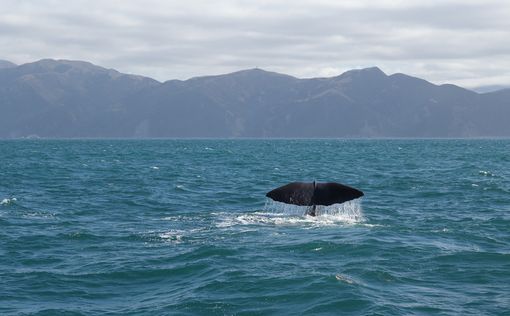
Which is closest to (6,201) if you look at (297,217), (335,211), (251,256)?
(297,217)

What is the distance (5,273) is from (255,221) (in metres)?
12.6

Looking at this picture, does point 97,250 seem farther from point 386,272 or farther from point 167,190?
point 167,190

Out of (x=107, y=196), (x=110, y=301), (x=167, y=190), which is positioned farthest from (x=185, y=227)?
(x=167, y=190)

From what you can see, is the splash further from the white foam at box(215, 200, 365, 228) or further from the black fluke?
the black fluke

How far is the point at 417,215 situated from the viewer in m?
33.3

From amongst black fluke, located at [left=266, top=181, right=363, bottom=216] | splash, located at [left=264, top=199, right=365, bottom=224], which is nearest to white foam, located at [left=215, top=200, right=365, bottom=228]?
splash, located at [left=264, top=199, right=365, bottom=224]

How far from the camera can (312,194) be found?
22.0 m

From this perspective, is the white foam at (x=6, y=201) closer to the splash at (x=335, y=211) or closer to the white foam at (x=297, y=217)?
the white foam at (x=297, y=217)

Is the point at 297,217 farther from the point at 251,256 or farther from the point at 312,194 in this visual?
the point at 312,194

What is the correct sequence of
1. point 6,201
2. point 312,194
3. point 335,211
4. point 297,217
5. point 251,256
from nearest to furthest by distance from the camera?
point 312,194 < point 251,256 < point 297,217 < point 335,211 < point 6,201

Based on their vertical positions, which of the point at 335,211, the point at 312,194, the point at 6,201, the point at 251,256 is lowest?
the point at 251,256

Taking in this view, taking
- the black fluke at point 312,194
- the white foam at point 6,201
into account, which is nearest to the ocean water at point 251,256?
the white foam at point 6,201

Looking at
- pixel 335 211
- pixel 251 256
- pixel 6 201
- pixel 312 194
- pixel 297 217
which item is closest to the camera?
pixel 312 194

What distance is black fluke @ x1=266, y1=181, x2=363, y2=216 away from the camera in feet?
70.8
